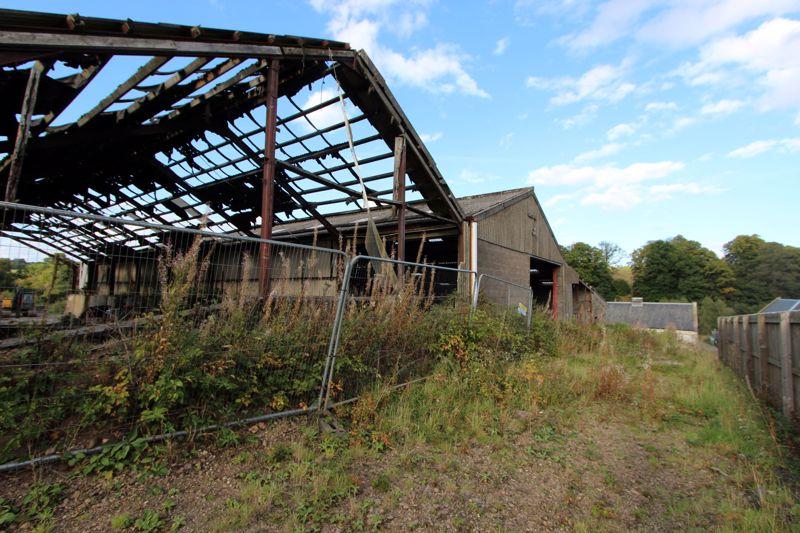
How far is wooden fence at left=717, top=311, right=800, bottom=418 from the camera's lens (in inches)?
186

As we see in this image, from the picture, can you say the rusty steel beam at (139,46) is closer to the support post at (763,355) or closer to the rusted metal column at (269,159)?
the rusted metal column at (269,159)

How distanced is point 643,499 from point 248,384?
12.0 feet

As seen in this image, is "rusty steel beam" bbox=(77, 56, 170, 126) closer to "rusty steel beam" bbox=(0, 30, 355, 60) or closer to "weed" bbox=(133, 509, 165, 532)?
"rusty steel beam" bbox=(0, 30, 355, 60)

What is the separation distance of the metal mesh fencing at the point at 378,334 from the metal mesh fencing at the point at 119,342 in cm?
68

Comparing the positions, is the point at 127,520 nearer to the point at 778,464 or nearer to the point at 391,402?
the point at 391,402

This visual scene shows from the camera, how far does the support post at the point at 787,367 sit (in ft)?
15.6

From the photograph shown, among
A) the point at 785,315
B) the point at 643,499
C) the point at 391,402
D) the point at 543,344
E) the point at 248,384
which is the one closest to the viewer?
the point at 643,499

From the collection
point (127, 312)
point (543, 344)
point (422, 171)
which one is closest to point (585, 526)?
point (127, 312)

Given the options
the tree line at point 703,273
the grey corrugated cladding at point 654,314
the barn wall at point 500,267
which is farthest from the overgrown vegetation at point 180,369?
the tree line at point 703,273

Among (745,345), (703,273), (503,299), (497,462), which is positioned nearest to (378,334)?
(497,462)

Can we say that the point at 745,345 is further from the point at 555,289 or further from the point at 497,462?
the point at 555,289

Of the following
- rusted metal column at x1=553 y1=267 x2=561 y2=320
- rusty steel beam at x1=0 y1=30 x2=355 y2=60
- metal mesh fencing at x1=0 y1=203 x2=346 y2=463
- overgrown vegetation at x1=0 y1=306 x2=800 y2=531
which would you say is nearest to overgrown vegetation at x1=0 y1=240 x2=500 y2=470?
metal mesh fencing at x1=0 y1=203 x2=346 y2=463

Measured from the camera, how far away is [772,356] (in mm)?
5758

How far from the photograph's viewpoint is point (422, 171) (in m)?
9.64
